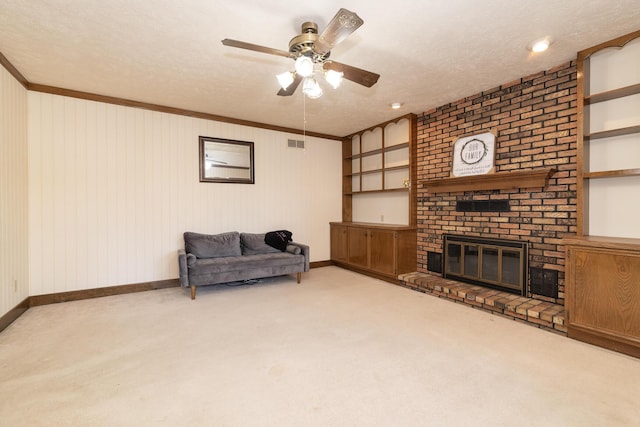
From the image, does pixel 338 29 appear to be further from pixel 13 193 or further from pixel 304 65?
pixel 13 193

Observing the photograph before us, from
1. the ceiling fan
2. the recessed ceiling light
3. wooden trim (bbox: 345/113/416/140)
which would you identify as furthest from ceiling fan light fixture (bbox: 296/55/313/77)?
wooden trim (bbox: 345/113/416/140)

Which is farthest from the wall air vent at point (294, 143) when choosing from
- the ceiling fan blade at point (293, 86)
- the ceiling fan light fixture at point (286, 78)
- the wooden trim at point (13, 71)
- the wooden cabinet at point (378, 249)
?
the wooden trim at point (13, 71)

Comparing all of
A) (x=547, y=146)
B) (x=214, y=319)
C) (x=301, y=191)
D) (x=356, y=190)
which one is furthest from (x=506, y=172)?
(x=214, y=319)

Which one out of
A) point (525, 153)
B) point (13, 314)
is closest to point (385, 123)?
point (525, 153)

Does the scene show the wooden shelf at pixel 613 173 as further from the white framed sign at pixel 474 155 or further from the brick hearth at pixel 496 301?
the brick hearth at pixel 496 301

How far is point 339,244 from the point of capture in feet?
19.0

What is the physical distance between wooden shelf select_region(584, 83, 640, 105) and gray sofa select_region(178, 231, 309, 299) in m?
3.80

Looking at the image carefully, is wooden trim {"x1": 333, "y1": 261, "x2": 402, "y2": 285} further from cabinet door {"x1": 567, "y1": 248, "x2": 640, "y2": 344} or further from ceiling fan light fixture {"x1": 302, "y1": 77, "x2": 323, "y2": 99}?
ceiling fan light fixture {"x1": 302, "y1": 77, "x2": 323, "y2": 99}

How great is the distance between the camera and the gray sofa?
3.92 m

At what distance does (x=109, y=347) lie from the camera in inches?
100

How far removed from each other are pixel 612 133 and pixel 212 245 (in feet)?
15.7

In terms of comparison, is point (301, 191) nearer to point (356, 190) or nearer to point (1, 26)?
point (356, 190)

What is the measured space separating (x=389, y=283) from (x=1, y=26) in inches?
198

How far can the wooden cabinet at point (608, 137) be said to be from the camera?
2.68 metres
